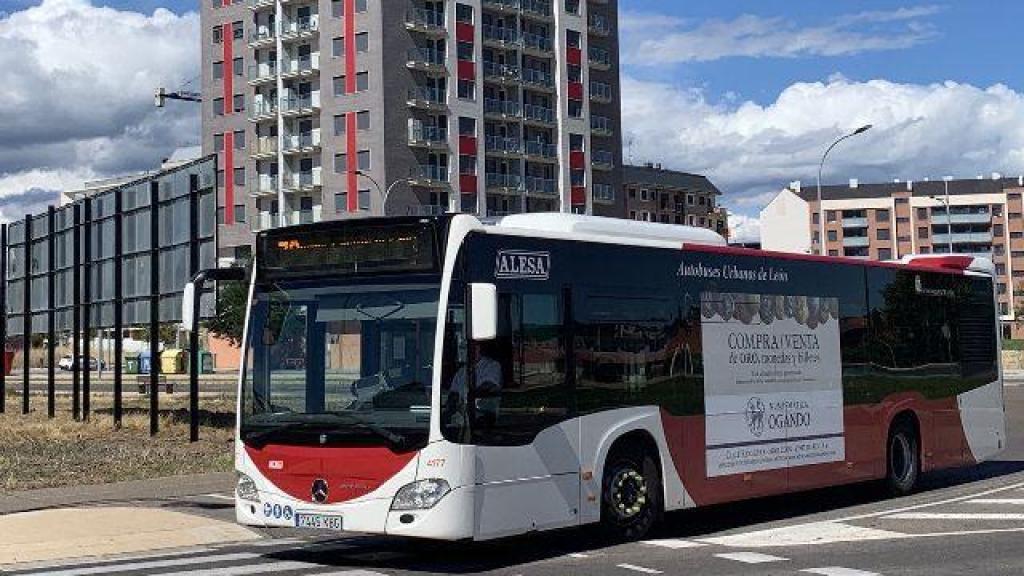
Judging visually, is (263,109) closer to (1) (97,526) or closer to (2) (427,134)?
(2) (427,134)

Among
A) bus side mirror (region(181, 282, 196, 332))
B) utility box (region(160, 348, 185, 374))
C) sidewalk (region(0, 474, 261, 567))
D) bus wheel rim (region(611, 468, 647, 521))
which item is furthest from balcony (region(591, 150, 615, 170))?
bus side mirror (region(181, 282, 196, 332))

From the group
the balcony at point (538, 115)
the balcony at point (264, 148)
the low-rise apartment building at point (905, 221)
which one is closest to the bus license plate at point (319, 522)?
the balcony at point (264, 148)

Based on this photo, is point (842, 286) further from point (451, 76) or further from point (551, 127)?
point (551, 127)

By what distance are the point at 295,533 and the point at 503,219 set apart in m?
4.20

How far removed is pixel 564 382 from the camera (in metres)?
10.9

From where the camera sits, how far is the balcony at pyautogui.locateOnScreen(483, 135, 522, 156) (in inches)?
3492

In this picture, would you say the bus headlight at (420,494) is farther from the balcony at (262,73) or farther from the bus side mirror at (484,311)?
the balcony at (262,73)

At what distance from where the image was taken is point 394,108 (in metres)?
82.2

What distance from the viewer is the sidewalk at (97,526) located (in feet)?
38.9

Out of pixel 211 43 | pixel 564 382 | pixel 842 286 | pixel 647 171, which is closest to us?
pixel 564 382

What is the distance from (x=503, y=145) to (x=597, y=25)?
14081mm

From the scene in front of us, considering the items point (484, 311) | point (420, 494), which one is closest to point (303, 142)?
point (420, 494)

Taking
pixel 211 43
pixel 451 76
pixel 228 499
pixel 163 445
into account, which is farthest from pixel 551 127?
pixel 228 499

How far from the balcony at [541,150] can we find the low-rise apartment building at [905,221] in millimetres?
69671
